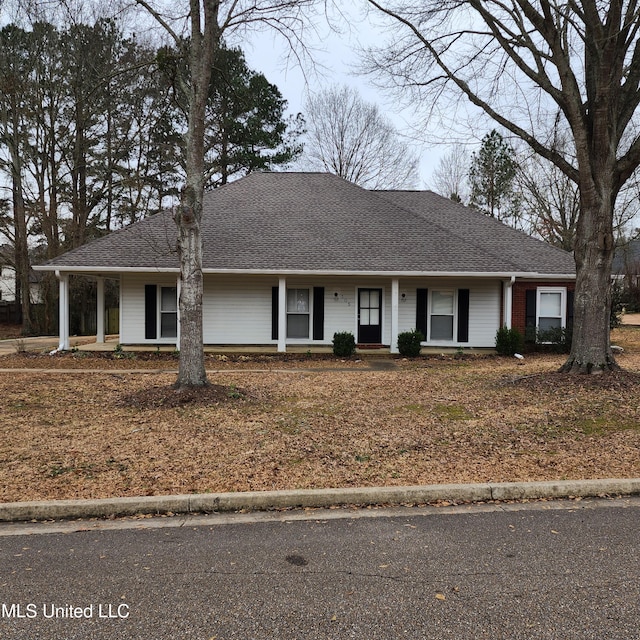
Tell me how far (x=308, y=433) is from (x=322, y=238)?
10834mm

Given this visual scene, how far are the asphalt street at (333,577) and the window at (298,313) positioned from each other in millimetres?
12026

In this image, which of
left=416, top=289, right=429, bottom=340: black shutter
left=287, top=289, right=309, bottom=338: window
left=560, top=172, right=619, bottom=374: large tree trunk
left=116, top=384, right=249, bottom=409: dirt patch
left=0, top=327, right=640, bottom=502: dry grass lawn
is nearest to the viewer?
left=0, top=327, right=640, bottom=502: dry grass lawn

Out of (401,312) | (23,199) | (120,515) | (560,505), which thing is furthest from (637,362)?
(23,199)

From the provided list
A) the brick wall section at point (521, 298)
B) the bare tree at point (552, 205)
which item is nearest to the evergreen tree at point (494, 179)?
the bare tree at point (552, 205)

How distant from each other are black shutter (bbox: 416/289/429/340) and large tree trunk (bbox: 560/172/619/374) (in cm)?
704

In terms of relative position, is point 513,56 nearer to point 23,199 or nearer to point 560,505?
point 560,505

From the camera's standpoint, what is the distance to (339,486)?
4.72 metres

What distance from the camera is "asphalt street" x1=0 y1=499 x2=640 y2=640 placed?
2.69 metres

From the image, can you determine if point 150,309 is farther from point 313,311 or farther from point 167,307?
point 313,311

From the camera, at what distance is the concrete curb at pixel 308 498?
4.28 metres

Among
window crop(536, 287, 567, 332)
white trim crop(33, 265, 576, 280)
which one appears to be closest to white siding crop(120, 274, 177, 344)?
white trim crop(33, 265, 576, 280)

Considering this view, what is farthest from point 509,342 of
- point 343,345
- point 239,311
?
point 239,311

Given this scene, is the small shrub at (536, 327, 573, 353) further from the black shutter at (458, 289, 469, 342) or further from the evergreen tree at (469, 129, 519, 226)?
the evergreen tree at (469, 129, 519, 226)

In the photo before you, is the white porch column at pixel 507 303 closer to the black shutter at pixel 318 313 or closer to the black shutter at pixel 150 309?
the black shutter at pixel 318 313
